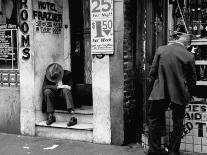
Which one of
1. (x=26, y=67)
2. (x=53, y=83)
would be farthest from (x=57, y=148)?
(x=26, y=67)

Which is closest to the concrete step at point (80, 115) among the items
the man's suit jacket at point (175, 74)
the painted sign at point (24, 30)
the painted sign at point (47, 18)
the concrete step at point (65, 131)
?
the concrete step at point (65, 131)

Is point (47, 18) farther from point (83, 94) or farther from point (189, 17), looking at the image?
point (189, 17)

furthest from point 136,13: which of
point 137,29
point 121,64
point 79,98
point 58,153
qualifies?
point 58,153

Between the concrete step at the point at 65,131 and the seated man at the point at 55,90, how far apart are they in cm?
11

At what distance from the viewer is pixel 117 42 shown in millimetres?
7031

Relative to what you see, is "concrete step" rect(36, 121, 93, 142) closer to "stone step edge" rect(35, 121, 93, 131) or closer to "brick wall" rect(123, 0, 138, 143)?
"stone step edge" rect(35, 121, 93, 131)

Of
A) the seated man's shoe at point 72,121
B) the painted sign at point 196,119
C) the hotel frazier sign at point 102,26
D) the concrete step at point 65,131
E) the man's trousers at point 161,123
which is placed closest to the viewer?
the man's trousers at point 161,123

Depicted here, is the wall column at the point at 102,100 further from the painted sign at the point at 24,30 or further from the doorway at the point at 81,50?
the painted sign at the point at 24,30

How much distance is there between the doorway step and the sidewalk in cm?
13

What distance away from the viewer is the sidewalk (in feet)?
22.3

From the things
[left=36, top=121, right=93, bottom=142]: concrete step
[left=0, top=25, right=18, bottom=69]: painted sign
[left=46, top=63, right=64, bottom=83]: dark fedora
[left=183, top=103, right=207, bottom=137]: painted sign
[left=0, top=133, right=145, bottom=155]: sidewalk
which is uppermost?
[left=0, top=25, right=18, bottom=69]: painted sign

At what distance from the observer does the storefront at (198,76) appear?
6.47 meters

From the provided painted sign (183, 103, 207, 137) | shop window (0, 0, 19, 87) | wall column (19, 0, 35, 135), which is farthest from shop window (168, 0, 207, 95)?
shop window (0, 0, 19, 87)

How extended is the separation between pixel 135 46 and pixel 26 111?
98.4 inches
